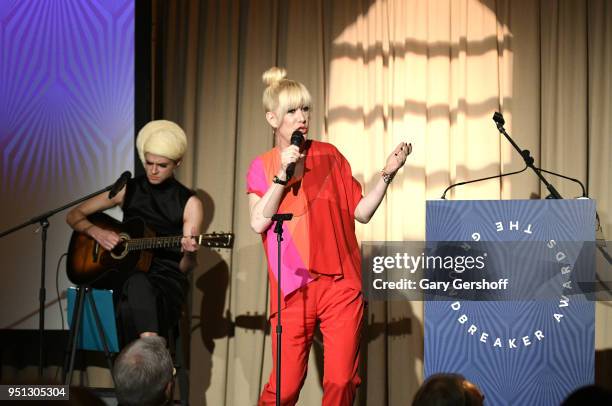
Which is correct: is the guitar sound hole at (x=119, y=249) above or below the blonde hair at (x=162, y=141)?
below

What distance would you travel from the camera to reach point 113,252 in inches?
158

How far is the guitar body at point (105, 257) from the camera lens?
3953 millimetres

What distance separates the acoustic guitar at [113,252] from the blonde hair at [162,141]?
0.37m

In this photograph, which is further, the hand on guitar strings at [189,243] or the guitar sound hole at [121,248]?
the guitar sound hole at [121,248]

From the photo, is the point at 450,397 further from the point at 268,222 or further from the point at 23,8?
the point at 23,8

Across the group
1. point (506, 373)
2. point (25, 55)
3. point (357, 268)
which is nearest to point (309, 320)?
point (357, 268)

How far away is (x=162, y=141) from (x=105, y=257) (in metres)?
0.68

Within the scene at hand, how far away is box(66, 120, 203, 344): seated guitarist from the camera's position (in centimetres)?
388

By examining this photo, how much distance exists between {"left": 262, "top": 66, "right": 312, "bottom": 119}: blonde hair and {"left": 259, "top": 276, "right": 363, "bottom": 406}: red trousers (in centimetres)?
73

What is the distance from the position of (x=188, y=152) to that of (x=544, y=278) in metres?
2.51

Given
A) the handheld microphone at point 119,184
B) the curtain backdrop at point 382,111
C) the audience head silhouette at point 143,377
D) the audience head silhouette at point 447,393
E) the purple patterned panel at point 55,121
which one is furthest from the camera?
the purple patterned panel at point 55,121

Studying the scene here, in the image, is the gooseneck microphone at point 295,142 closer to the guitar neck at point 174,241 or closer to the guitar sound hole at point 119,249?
the guitar neck at point 174,241

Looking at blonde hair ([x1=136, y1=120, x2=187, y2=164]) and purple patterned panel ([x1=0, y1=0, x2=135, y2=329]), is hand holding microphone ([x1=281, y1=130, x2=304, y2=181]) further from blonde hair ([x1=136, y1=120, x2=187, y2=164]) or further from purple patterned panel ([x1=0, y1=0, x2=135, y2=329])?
purple patterned panel ([x1=0, y1=0, x2=135, y2=329])

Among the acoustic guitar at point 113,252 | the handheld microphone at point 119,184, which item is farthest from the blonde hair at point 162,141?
the acoustic guitar at point 113,252
